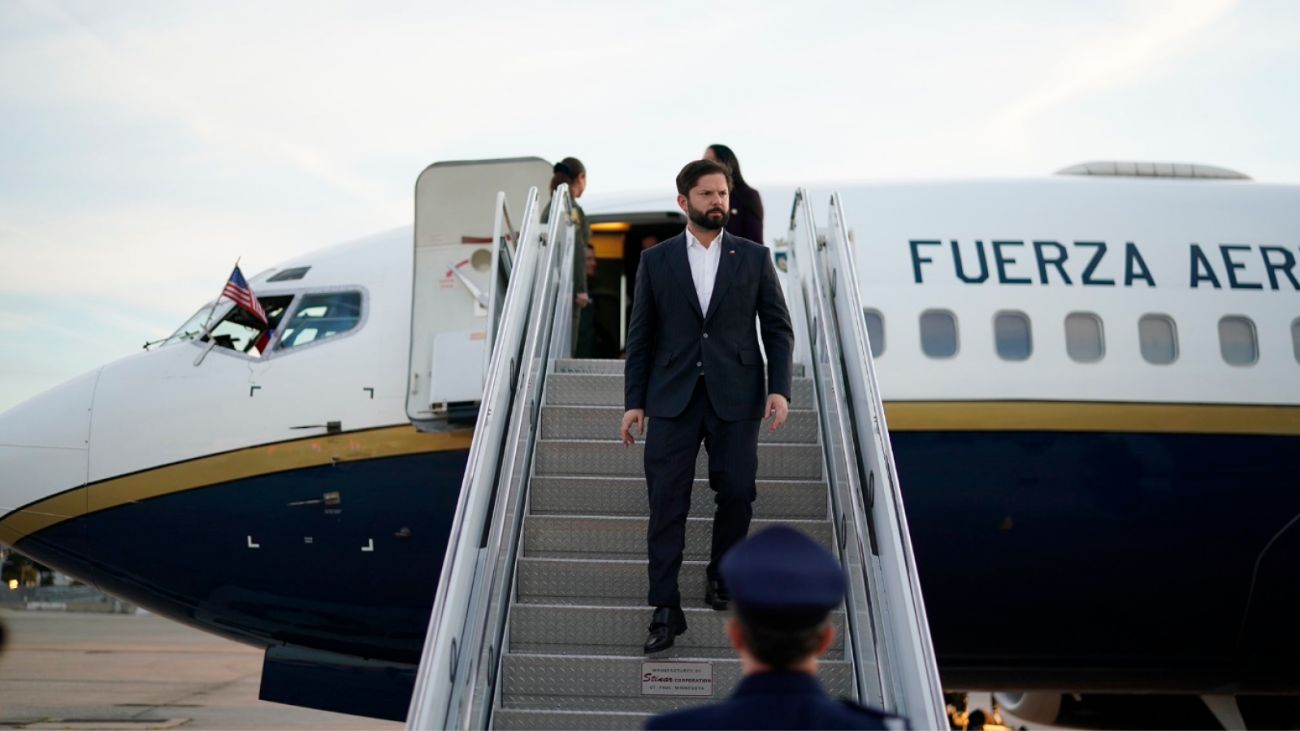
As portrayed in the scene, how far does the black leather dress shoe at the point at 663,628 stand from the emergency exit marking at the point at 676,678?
0.19ft

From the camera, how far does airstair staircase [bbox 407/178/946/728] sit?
12.7 ft

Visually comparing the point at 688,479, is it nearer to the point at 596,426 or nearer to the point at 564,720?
the point at 564,720

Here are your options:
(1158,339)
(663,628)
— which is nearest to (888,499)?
(663,628)

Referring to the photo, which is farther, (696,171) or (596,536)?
(596,536)

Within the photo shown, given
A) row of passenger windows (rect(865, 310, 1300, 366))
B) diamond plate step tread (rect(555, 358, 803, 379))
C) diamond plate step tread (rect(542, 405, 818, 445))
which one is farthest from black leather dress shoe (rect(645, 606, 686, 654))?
row of passenger windows (rect(865, 310, 1300, 366))

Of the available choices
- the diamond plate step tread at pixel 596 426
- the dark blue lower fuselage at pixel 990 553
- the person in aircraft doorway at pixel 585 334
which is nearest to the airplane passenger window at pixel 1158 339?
the dark blue lower fuselage at pixel 990 553

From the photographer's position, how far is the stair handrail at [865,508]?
3.70 meters

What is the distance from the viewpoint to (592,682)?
4.23 m

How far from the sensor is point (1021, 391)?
23.3ft

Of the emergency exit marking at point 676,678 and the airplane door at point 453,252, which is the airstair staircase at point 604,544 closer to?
the emergency exit marking at point 676,678

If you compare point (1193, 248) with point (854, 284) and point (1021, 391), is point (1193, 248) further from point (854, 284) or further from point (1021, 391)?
point (854, 284)

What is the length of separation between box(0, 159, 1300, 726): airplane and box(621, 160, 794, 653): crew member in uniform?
218 cm

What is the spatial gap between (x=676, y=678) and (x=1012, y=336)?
12.6 ft

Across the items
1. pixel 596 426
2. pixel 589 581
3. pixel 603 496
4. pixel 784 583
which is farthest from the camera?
pixel 596 426
